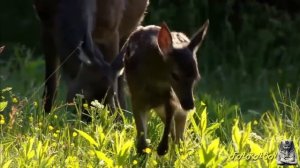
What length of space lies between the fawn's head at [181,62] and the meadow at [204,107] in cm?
24

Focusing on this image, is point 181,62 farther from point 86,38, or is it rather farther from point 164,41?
point 86,38

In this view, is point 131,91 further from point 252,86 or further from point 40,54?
point 40,54

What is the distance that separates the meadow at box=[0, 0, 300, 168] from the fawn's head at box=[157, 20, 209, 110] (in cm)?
24

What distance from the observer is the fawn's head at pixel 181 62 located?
20.7 feet

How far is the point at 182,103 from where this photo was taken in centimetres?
630

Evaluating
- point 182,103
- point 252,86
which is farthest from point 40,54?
point 182,103

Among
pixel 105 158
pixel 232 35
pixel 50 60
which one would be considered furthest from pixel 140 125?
pixel 232 35

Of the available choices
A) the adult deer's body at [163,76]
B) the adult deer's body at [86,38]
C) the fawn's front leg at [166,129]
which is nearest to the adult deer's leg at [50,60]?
the adult deer's body at [86,38]

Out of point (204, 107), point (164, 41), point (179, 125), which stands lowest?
point (204, 107)

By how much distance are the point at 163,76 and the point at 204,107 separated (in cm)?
147

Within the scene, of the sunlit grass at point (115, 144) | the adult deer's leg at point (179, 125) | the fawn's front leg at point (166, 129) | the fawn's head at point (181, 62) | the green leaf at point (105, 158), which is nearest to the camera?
the green leaf at point (105, 158)

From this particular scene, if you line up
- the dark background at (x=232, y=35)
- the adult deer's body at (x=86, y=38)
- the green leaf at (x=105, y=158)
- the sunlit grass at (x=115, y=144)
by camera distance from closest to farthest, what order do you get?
the green leaf at (x=105, y=158)
the sunlit grass at (x=115, y=144)
the adult deer's body at (x=86, y=38)
the dark background at (x=232, y=35)

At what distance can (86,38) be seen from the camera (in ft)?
27.2

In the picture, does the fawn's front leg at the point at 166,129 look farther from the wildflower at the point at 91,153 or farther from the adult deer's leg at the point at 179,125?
the wildflower at the point at 91,153
